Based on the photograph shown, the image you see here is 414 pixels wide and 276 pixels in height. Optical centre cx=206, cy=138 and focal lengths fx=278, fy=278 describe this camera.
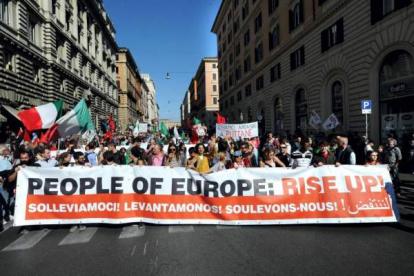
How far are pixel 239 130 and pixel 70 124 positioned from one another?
21.0ft

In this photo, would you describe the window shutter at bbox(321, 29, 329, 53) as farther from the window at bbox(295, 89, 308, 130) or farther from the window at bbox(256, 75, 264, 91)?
the window at bbox(256, 75, 264, 91)

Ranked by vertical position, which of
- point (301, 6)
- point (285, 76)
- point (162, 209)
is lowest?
point (162, 209)

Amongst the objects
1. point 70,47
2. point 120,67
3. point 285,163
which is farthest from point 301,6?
point 120,67

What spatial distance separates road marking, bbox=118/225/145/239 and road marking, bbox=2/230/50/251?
138 cm

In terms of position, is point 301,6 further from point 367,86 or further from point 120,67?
point 120,67

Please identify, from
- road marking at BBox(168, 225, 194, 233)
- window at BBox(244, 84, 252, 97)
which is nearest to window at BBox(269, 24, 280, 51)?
window at BBox(244, 84, 252, 97)

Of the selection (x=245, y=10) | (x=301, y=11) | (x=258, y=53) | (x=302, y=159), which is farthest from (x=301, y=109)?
(x=245, y=10)

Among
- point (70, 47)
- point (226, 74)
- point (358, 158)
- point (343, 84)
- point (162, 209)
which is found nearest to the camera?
point (162, 209)

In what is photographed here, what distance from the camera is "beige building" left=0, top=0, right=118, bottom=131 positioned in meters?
18.3

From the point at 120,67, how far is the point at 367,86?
58049mm

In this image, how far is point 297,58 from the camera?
21.3 m

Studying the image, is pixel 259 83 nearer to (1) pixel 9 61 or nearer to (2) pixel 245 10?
(2) pixel 245 10

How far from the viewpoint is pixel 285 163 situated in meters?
6.75

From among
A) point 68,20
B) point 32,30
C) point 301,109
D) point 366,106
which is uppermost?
point 68,20
